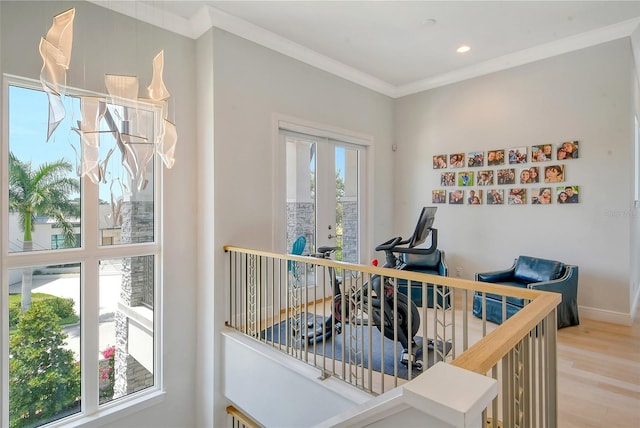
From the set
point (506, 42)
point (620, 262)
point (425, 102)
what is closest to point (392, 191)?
point (425, 102)

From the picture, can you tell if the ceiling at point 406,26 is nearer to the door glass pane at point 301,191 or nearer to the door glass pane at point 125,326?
the door glass pane at point 301,191

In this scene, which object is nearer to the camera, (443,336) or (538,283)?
(443,336)

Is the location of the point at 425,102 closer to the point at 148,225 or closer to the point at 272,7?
the point at 272,7

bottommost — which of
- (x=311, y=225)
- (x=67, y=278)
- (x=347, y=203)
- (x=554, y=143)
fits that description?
(x=67, y=278)

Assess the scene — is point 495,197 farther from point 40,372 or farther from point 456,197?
point 40,372

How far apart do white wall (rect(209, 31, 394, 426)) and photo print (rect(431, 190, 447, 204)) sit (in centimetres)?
180

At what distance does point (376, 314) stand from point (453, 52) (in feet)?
10.7

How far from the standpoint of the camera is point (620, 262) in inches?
137

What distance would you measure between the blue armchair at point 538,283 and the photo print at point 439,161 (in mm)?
1608

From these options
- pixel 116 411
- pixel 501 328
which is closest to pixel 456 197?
pixel 501 328

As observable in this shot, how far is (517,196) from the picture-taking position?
4129mm

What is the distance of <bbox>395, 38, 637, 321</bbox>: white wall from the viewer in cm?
348

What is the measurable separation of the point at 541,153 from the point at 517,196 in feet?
1.85

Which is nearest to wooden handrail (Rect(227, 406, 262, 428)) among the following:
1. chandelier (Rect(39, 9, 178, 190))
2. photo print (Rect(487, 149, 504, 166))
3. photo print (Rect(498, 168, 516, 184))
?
chandelier (Rect(39, 9, 178, 190))
